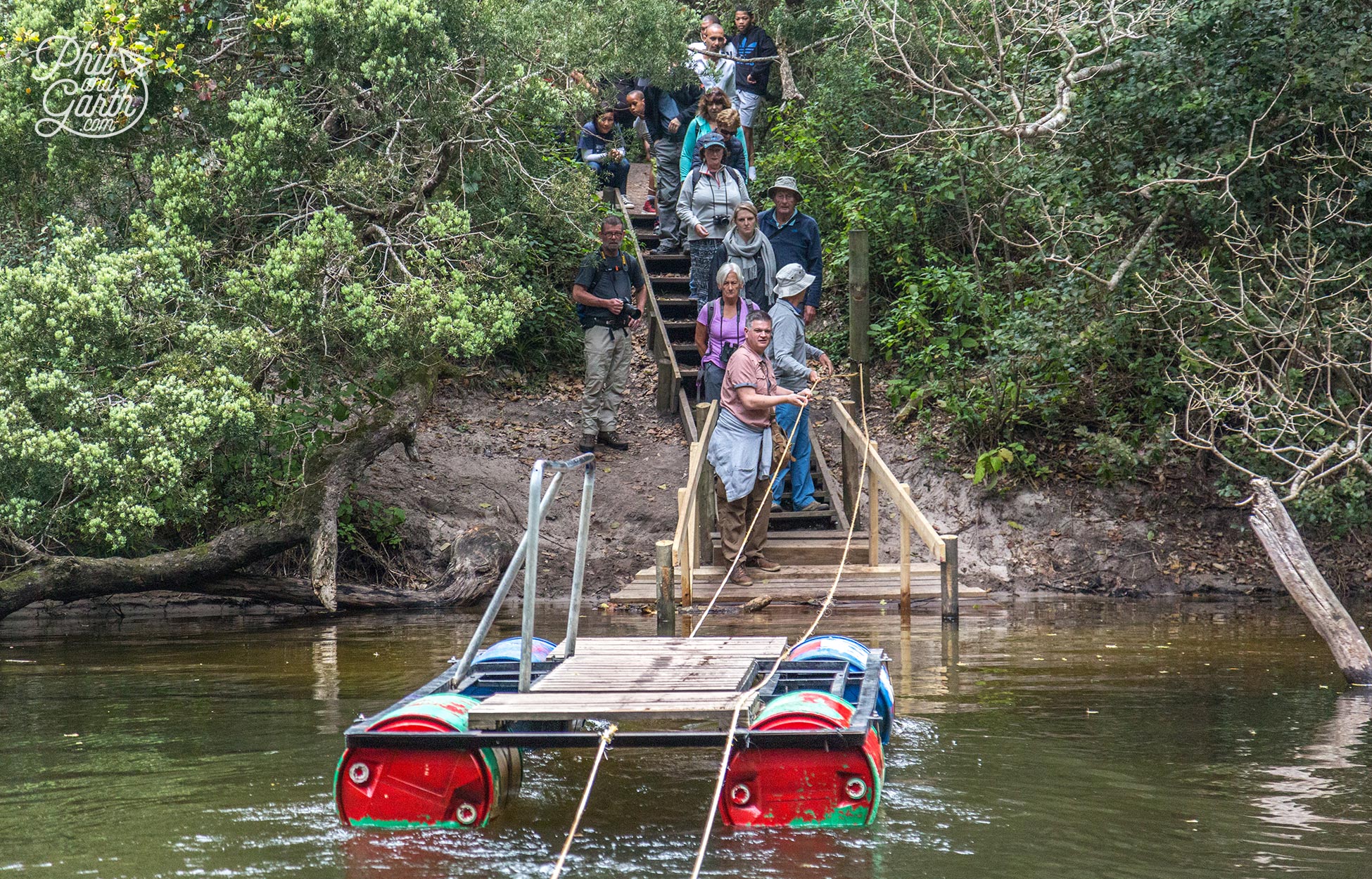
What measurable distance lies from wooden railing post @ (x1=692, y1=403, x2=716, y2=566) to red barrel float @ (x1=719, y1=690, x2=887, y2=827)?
19.7ft

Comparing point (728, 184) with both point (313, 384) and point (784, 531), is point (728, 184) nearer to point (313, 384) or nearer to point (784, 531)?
point (784, 531)

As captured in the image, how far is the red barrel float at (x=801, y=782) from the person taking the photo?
5.59m

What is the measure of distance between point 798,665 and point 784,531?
4.79 meters

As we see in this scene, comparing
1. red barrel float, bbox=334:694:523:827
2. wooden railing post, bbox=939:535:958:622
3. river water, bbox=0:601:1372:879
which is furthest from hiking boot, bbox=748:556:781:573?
red barrel float, bbox=334:694:523:827

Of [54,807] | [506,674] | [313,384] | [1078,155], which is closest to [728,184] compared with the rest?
[1078,155]

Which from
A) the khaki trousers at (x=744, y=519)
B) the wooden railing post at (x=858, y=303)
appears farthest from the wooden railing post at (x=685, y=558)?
the wooden railing post at (x=858, y=303)

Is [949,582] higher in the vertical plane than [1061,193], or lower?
lower

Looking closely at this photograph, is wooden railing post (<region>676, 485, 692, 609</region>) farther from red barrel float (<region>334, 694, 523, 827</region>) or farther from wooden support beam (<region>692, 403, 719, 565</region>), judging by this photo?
red barrel float (<region>334, 694, 523, 827</region>)

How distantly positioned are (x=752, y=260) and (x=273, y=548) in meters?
4.70

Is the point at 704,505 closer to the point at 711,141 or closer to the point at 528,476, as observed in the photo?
the point at 528,476

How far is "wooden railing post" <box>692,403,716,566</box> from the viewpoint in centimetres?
1178

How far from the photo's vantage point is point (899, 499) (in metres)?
11.2

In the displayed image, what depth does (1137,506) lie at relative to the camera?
13445 millimetres

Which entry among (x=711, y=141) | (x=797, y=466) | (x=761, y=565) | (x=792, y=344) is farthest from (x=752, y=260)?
(x=761, y=565)
